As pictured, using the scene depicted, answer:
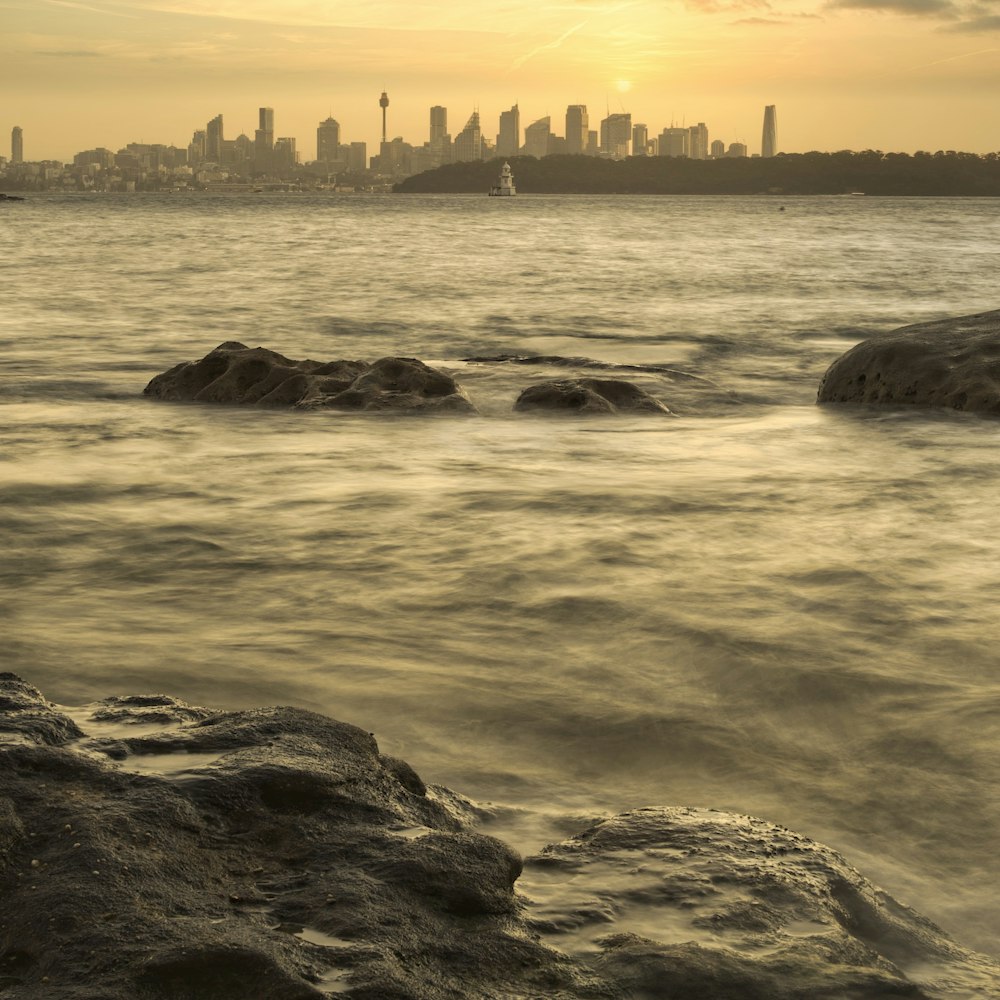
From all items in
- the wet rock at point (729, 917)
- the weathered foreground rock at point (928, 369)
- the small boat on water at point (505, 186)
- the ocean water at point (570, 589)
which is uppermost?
the small boat on water at point (505, 186)

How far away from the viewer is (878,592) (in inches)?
201

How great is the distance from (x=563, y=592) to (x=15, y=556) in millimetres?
2536

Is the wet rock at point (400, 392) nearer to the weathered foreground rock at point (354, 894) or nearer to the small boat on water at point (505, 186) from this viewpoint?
the weathered foreground rock at point (354, 894)

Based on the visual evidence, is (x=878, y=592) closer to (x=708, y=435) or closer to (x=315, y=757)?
(x=315, y=757)

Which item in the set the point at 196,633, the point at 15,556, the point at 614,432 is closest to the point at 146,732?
the point at 196,633

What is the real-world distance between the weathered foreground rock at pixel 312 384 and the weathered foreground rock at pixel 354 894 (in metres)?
7.06

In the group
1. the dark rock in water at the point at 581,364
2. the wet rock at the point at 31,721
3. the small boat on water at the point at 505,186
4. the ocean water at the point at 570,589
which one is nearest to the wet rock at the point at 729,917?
the ocean water at the point at 570,589

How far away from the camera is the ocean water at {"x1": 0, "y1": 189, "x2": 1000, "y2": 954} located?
336cm

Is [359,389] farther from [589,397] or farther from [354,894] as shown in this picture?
[354,894]

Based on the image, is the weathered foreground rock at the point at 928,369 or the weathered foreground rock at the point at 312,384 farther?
the weathered foreground rock at the point at 312,384

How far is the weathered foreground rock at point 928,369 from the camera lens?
9266 millimetres


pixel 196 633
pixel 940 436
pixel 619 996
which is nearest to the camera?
pixel 619 996

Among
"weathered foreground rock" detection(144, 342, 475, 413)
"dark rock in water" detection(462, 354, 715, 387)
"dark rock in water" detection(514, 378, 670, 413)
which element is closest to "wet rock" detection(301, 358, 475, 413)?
"weathered foreground rock" detection(144, 342, 475, 413)

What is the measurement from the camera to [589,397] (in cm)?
955
